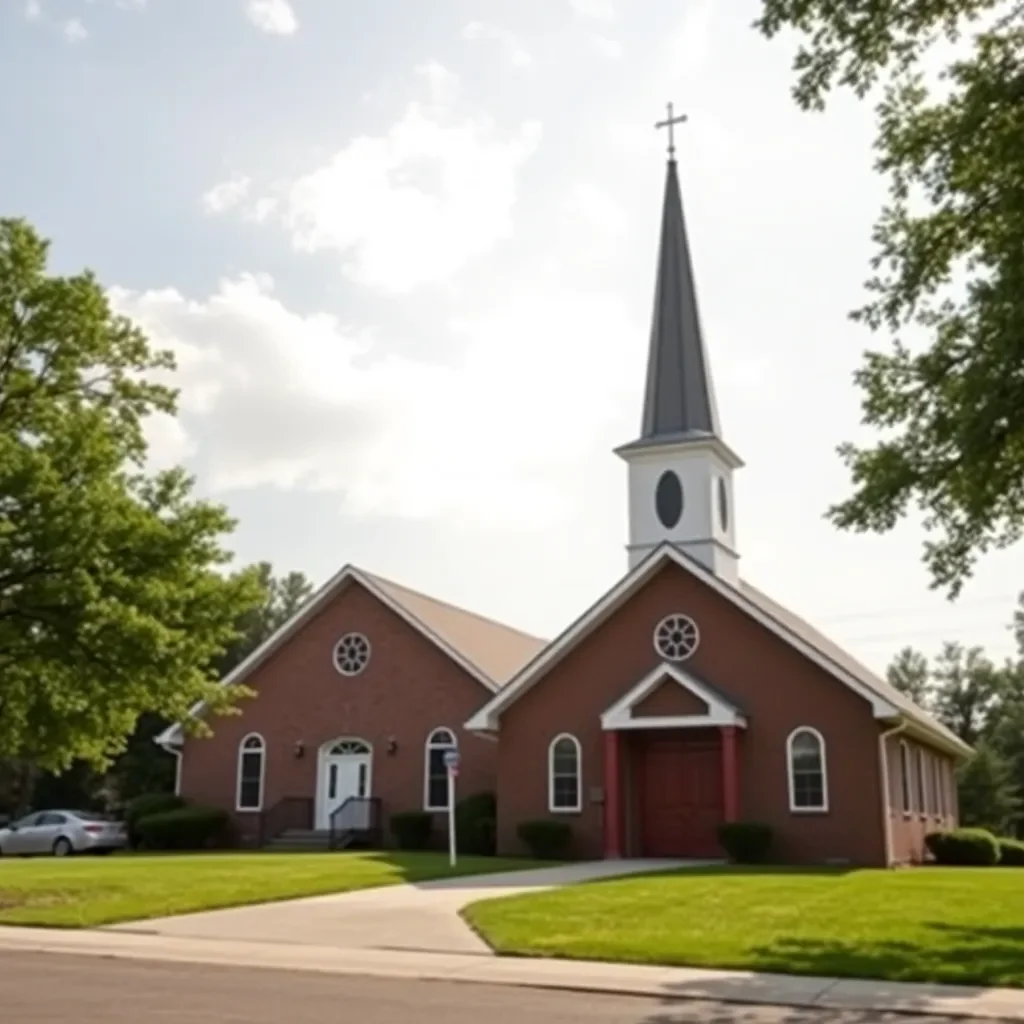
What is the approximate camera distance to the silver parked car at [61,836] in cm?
3228

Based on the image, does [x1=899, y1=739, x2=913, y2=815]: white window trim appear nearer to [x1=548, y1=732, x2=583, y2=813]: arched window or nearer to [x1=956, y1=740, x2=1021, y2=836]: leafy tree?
[x1=548, y1=732, x2=583, y2=813]: arched window

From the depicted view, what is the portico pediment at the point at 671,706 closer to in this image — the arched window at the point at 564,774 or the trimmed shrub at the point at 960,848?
the arched window at the point at 564,774

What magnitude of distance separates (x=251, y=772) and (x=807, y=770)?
15.3 metres

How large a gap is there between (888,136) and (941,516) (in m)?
4.63

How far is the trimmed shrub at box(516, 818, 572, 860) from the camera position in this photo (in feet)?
90.5

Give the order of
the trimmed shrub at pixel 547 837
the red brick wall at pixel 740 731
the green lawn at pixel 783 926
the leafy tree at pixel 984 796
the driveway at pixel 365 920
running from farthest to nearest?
1. the leafy tree at pixel 984 796
2. the trimmed shrub at pixel 547 837
3. the red brick wall at pixel 740 731
4. the driveway at pixel 365 920
5. the green lawn at pixel 783 926

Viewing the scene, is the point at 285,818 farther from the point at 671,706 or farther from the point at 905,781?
the point at 905,781

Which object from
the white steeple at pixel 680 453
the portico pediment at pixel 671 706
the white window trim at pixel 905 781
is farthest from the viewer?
the white steeple at pixel 680 453

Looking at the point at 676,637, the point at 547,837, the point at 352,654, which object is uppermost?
the point at 352,654

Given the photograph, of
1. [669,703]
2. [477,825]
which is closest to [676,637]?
[669,703]

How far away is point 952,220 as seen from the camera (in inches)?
588

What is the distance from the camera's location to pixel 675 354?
114 ft

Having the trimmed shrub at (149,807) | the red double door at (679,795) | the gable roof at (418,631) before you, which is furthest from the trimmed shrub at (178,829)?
the red double door at (679,795)

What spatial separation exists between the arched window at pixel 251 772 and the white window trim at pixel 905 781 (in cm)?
1635
